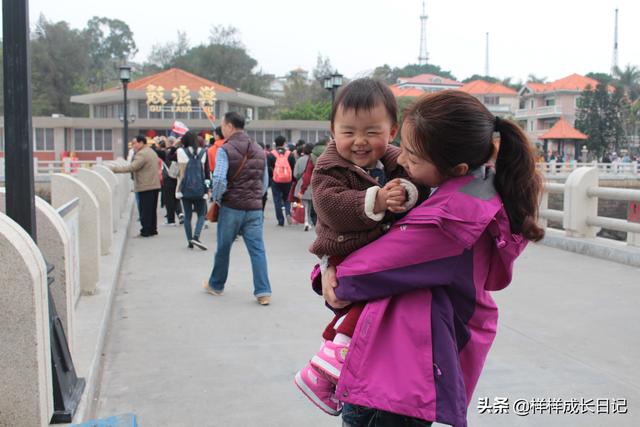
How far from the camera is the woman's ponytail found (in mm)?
2010

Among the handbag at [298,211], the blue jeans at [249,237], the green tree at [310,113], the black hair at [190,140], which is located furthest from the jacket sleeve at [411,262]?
the green tree at [310,113]

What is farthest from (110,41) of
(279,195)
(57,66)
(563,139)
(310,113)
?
(279,195)

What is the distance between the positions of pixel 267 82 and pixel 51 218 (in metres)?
77.0

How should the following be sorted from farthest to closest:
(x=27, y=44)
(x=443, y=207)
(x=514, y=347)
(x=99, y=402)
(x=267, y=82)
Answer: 1. (x=267, y=82)
2. (x=514, y=347)
3. (x=99, y=402)
4. (x=27, y=44)
5. (x=443, y=207)

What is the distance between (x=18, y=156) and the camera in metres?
3.38

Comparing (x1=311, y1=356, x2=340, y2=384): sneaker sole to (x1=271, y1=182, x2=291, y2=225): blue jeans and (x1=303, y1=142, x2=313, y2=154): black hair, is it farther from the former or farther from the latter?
(x1=271, y1=182, x2=291, y2=225): blue jeans

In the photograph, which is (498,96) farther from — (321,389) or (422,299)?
(422,299)

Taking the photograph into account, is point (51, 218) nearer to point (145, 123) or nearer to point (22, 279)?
point (22, 279)

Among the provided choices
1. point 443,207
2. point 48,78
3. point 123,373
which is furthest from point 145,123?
point 443,207

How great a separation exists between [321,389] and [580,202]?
8332 mm

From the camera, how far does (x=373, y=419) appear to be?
6.61 feet

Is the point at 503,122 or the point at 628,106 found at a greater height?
the point at 628,106

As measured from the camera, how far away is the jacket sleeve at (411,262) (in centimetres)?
189

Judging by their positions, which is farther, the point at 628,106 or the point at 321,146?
the point at 628,106
